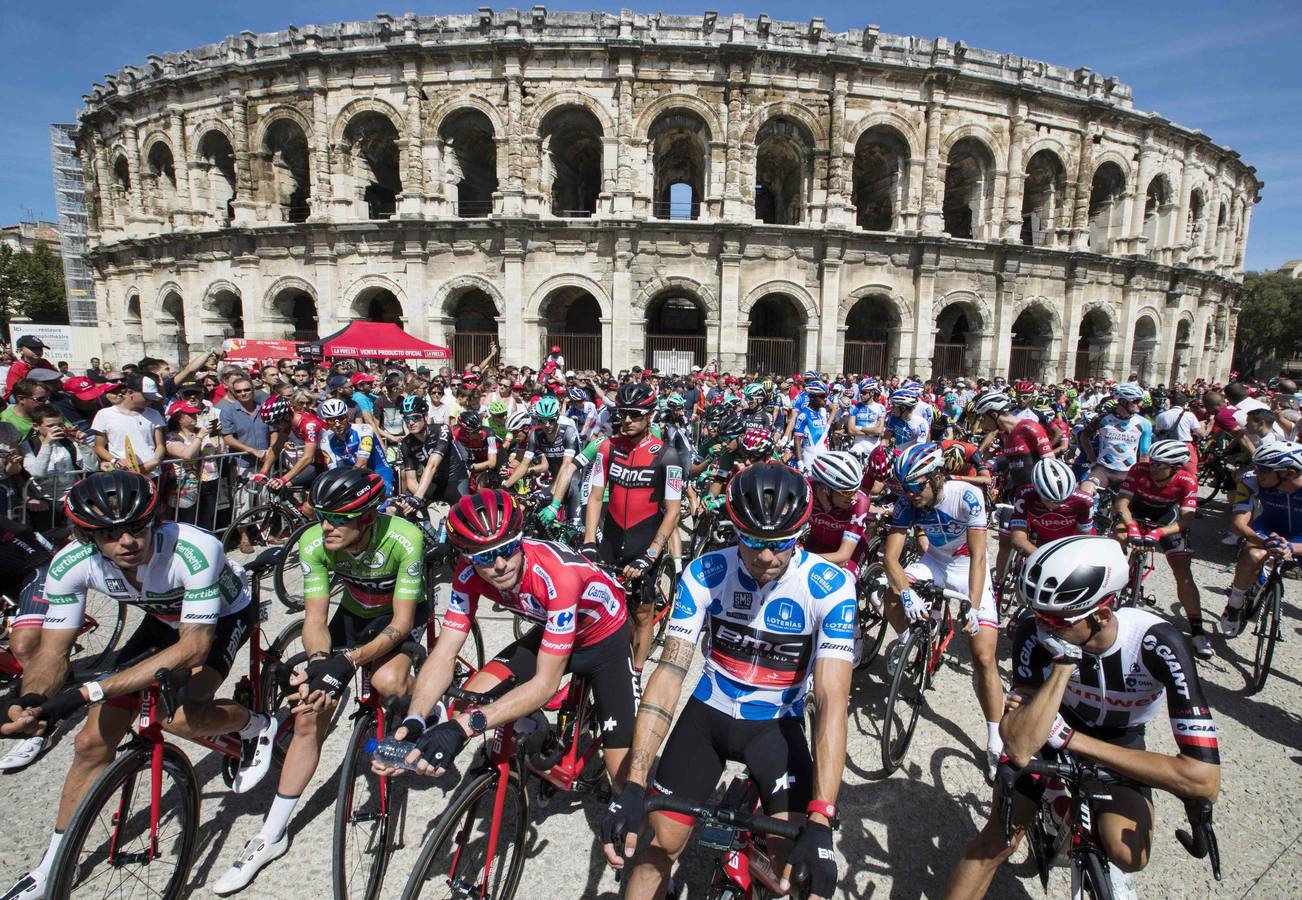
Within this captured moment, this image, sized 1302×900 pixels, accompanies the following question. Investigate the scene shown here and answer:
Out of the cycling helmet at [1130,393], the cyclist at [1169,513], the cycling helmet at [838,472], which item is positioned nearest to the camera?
the cycling helmet at [838,472]

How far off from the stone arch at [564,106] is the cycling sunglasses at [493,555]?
21.6 metres

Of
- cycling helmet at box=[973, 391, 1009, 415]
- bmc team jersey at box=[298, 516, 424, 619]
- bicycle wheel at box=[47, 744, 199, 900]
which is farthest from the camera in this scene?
cycling helmet at box=[973, 391, 1009, 415]

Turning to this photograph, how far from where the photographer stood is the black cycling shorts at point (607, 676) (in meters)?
3.06

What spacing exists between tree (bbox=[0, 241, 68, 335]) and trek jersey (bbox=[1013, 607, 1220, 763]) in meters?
61.3

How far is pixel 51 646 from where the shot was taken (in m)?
2.75

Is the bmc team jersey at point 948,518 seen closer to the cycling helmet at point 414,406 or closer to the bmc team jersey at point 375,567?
the bmc team jersey at point 375,567

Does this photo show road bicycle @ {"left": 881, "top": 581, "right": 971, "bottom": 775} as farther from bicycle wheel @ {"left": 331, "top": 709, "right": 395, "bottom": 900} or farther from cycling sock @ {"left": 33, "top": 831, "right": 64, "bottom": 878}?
cycling sock @ {"left": 33, "top": 831, "right": 64, "bottom": 878}

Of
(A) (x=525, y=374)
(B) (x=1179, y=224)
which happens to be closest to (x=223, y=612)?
(A) (x=525, y=374)

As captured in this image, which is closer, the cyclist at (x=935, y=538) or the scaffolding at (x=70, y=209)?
the cyclist at (x=935, y=538)

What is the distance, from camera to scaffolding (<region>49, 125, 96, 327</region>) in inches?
1396

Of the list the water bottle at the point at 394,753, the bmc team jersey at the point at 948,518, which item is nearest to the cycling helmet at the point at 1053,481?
the bmc team jersey at the point at 948,518

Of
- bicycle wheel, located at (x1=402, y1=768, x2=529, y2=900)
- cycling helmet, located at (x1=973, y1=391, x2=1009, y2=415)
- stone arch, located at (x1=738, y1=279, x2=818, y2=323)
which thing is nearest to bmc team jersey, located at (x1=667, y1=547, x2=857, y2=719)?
bicycle wheel, located at (x1=402, y1=768, x2=529, y2=900)

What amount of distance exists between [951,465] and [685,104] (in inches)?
796

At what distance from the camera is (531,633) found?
10.8 feet
